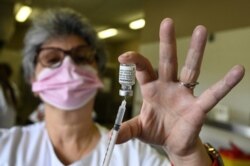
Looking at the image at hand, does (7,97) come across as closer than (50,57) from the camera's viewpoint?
No

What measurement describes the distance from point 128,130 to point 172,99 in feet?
0.29

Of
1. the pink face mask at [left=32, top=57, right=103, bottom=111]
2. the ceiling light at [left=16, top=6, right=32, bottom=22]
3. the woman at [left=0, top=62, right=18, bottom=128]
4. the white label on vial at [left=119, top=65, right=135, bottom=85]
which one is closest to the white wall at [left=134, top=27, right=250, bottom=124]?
the white label on vial at [left=119, top=65, right=135, bottom=85]

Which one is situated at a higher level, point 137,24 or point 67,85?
point 137,24

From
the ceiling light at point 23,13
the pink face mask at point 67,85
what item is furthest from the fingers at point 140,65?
the ceiling light at point 23,13

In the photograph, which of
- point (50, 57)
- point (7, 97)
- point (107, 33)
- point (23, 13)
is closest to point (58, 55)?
point (50, 57)

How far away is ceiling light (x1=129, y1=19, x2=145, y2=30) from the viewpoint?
25.4 inches

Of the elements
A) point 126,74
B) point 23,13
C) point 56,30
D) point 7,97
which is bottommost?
point 7,97

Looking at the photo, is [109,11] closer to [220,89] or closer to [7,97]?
[220,89]

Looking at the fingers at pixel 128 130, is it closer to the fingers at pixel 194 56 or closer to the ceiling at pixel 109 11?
the fingers at pixel 194 56

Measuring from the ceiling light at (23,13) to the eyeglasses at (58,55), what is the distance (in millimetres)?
552

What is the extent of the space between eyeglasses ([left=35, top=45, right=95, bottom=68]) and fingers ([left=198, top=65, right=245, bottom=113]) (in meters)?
0.42

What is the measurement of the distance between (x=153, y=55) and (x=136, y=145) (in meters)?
0.29

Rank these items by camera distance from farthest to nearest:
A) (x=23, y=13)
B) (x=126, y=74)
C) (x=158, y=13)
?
(x=23, y=13) < (x=158, y=13) < (x=126, y=74)

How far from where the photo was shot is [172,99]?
0.46m
